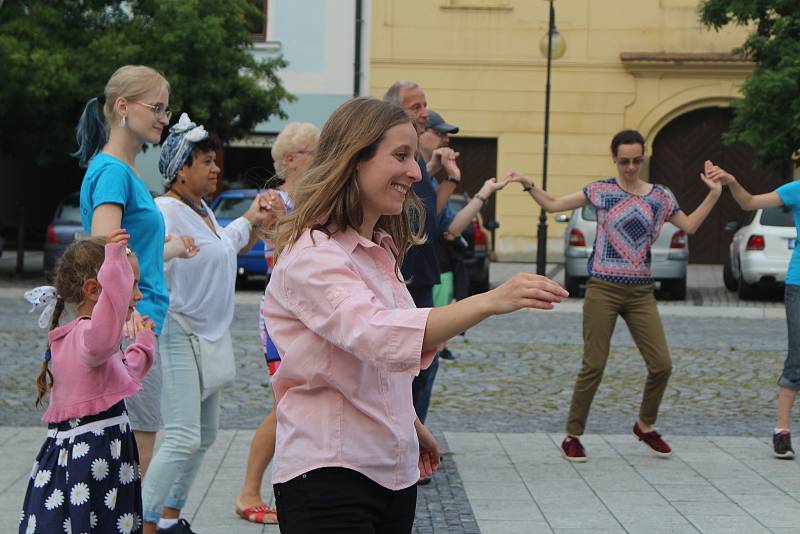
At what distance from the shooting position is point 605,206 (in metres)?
7.83

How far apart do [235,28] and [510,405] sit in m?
16.2

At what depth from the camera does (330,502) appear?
3.09 m

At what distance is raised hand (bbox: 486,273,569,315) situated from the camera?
269 cm

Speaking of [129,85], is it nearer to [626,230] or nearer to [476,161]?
[626,230]

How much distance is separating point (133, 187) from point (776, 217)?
15.2 meters

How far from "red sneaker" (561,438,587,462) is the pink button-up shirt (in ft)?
14.9

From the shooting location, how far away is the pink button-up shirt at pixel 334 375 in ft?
9.87

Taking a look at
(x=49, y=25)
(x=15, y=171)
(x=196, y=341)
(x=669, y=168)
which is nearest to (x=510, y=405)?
(x=196, y=341)

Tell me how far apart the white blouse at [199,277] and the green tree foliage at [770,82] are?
15731 mm

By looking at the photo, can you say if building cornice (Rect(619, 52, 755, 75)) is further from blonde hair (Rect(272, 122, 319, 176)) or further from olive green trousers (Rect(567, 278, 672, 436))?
blonde hair (Rect(272, 122, 319, 176))

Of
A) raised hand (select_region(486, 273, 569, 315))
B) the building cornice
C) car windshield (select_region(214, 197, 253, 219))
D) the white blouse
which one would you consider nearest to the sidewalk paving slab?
the white blouse

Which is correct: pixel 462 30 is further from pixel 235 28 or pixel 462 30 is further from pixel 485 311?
pixel 485 311

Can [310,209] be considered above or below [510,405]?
above

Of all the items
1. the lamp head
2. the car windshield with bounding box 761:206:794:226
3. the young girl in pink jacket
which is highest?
the lamp head
